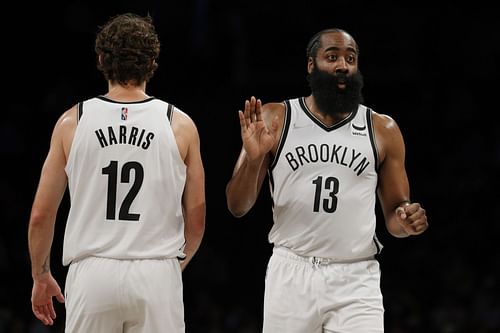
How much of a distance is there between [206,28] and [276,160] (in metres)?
7.08

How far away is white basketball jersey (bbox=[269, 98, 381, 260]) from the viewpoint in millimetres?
4977

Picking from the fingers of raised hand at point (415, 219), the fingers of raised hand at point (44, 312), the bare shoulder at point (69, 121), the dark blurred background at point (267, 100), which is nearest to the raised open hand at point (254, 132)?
the fingers of raised hand at point (415, 219)

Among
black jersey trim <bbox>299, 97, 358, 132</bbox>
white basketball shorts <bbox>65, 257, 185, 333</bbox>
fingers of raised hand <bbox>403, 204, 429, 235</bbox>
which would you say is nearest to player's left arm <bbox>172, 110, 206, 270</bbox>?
white basketball shorts <bbox>65, 257, 185, 333</bbox>

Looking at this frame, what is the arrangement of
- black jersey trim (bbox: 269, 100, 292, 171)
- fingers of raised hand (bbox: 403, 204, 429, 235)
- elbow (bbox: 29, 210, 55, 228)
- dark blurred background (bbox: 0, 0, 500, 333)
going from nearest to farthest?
1. elbow (bbox: 29, 210, 55, 228)
2. fingers of raised hand (bbox: 403, 204, 429, 235)
3. black jersey trim (bbox: 269, 100, 292, 171)
4. dark blurred background (bbox: 0, 0, 500, 333)

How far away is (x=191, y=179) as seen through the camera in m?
4.42

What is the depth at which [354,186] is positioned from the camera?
504 cm

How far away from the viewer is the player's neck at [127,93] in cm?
437

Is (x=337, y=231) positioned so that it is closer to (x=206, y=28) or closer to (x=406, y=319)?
(x=406, y=319)

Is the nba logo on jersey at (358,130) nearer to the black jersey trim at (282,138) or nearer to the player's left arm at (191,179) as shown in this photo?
the black jersey trim at (282,138)

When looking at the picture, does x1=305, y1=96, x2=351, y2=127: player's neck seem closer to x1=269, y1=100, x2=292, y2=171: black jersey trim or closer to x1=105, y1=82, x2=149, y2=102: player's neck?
x1=269, y1=100, x2=292, y2=171: black jersey trim

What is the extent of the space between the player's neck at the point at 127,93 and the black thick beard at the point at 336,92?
122cm

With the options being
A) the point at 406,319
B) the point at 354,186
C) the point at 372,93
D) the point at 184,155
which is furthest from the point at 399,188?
the point at 372,93

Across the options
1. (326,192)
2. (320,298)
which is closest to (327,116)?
(326,192)

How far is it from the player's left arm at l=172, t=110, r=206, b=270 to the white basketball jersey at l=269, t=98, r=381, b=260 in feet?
2.33
